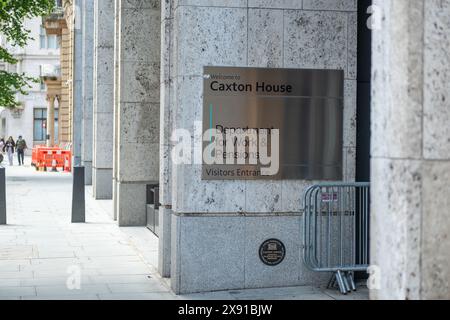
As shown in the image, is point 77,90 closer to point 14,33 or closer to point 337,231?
point 14,33

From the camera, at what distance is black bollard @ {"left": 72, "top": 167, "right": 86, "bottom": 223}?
1527 centimetres

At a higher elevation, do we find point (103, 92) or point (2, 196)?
point (103, 92)

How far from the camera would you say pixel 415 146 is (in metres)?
4.95

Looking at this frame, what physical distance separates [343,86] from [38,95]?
2759 inches

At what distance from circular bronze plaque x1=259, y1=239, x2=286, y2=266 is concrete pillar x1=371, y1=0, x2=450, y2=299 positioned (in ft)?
12.5

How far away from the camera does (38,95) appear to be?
251 feet

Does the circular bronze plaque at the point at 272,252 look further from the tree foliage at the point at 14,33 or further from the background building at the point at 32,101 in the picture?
the background building at the point at 32,101

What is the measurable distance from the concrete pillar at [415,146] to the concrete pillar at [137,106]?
404 inches

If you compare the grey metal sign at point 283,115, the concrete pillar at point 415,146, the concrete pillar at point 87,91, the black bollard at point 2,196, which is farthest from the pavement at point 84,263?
the concrete pillar at point 87,91

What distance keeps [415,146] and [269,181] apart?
158 inches

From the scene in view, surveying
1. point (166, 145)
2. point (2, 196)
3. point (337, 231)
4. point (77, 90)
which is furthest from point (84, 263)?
point (77, 90)

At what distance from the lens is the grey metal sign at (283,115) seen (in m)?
8.71
